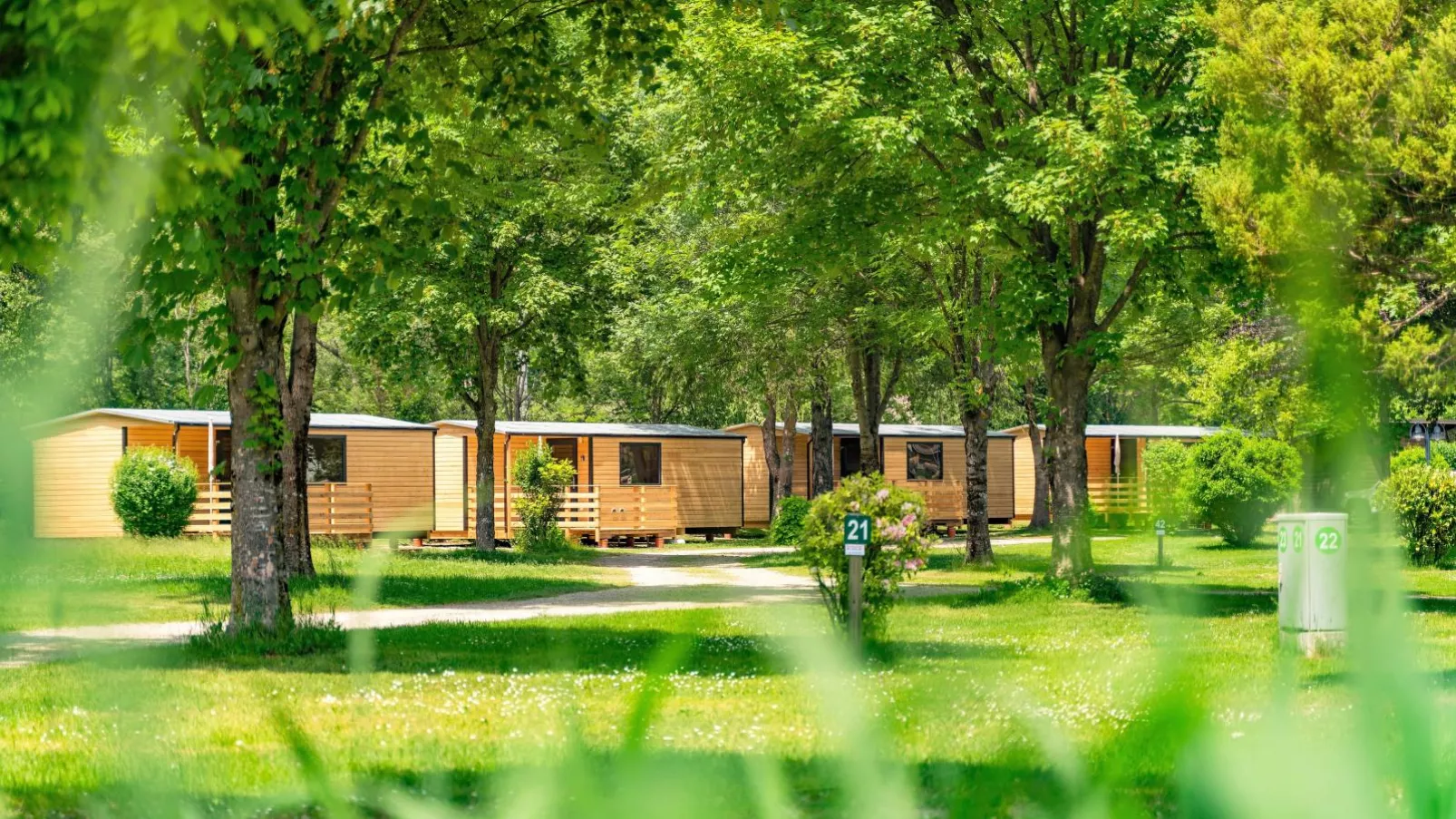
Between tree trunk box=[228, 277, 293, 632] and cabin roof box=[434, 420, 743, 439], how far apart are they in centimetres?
2427

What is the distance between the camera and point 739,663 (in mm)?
12320

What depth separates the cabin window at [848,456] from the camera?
148 ft

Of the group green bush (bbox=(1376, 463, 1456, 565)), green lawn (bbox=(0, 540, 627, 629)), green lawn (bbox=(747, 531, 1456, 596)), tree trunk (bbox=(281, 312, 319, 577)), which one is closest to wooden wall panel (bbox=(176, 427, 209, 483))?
green lawn (bbox=(0, 540, 627, 629))

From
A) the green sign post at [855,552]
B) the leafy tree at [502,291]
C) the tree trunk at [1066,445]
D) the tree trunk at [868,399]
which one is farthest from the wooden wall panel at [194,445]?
the green sign post at [855,552]

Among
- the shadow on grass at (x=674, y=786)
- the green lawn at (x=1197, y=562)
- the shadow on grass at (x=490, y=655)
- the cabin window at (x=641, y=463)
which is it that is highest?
the cabin window at (x=641, y=463)

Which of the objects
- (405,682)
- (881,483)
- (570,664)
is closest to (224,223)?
(405,682)

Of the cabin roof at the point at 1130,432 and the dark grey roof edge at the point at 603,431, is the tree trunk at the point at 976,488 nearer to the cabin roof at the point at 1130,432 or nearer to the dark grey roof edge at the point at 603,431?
the dark grey roof edge at the point at 603,431

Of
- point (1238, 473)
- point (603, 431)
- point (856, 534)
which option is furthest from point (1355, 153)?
point (603, 431)

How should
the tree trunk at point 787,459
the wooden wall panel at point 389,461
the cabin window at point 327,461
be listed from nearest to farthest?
the cabin window at point 327,461
the wooden wall panel at point 389,461
the tree trunk at point 787,459

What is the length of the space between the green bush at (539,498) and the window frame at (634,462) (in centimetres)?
311

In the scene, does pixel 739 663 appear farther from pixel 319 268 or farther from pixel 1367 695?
pixel 1367 695

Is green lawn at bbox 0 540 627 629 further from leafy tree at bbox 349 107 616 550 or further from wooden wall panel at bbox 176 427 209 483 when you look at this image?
wooden wall panel at bbox 176 427 209 483

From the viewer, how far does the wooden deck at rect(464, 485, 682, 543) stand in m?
37.8

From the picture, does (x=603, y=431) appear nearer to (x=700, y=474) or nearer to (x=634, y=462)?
(x=634, y=462)
